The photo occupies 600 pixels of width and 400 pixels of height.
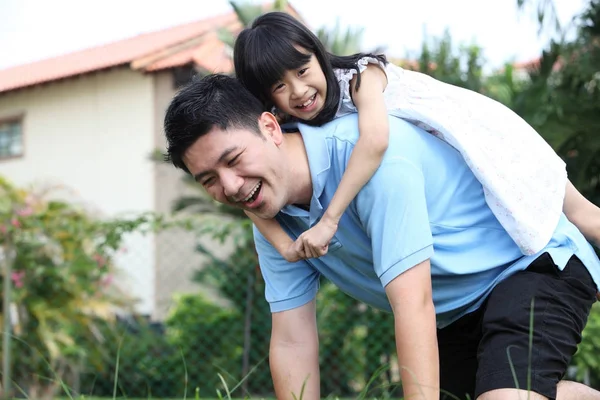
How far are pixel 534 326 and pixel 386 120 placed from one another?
26.7 inches

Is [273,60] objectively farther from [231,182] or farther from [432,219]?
[432,219]

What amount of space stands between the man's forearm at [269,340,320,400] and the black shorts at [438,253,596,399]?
540 millimetres

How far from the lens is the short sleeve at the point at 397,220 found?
2211mm

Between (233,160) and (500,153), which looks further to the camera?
(500,153)

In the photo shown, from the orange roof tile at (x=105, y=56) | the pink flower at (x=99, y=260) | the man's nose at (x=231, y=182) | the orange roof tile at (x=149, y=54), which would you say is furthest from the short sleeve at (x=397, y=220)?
the orange roof tile at (x=105, y=56)

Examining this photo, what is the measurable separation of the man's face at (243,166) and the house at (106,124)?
39.8ft

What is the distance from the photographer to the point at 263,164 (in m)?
2.37

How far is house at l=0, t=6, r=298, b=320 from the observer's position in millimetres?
15875

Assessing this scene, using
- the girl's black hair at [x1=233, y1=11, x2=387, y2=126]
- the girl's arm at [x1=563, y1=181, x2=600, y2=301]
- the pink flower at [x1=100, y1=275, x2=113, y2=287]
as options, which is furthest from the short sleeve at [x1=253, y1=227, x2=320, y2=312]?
the pink flower at [x1=100, y1=275, x2=113, y2=287]

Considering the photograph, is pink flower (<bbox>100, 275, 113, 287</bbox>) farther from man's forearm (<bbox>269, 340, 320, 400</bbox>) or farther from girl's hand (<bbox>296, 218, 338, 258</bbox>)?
girl's hand (<bbox>296, 218, 338, 258</bbox>)

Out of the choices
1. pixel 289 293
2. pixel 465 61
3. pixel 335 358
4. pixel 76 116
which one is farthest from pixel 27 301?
pixel 76 116

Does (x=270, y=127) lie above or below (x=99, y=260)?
above

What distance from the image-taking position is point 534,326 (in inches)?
89.8

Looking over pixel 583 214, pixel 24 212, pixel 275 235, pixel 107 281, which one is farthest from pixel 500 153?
pixel 107 281
